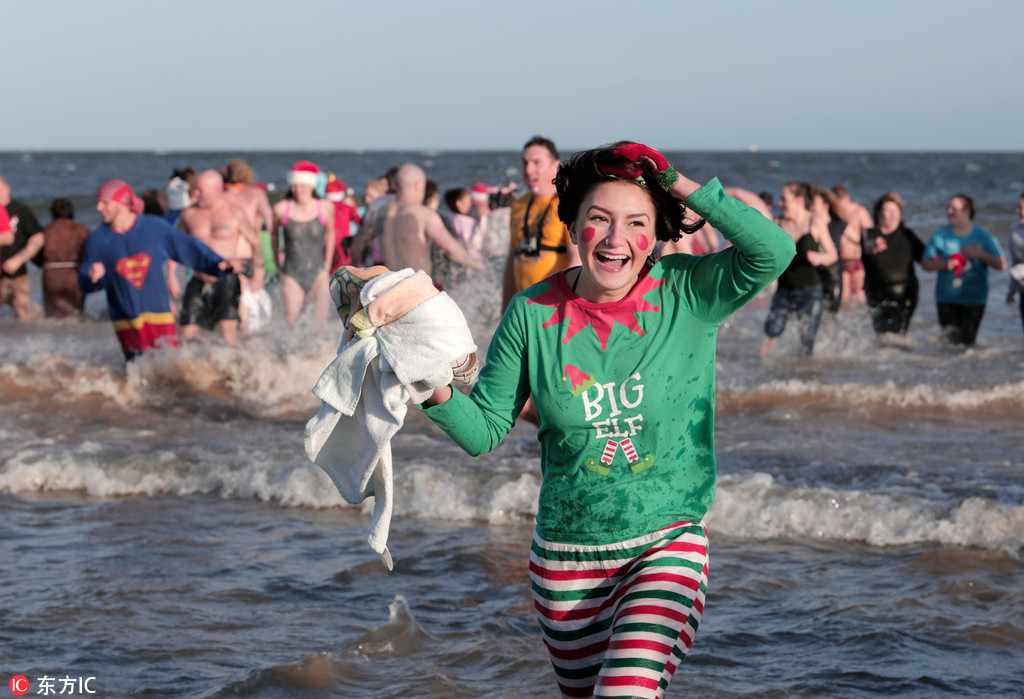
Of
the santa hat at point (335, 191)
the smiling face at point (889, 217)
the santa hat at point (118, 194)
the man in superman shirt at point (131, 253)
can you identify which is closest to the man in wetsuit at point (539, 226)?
the man in superman shirt at point (131, 253)

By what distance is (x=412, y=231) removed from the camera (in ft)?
28.7

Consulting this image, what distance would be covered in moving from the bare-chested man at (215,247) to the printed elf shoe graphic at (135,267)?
61.9 inches

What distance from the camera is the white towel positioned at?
231 centimetres

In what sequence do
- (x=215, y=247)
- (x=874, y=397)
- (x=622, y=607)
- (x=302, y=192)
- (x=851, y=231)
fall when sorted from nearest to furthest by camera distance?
(x=622, y=607) → (x=874, y=397) → (x=215, y=247) → (x=302, y=192) → (x=851, y=231)

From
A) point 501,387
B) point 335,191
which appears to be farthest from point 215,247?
point 501,387

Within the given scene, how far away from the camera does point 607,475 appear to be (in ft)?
8.68

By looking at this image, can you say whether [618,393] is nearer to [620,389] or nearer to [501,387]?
[620,389]

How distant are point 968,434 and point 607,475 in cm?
615

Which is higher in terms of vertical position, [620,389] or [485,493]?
[620,389]

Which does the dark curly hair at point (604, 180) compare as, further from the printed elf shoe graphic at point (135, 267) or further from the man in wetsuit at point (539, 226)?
the printed elf shoe graphic at point (135, 267)

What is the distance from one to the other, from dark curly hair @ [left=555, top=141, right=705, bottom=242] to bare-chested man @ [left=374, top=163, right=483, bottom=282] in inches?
232

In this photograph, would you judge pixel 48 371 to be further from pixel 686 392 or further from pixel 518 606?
pixel 686 392

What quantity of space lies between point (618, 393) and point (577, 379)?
10 cm

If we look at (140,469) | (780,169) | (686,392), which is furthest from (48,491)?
(780,169)
